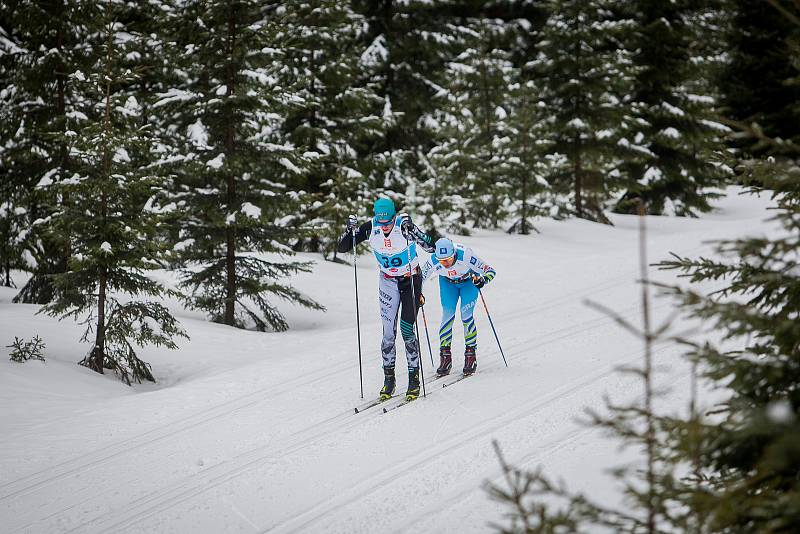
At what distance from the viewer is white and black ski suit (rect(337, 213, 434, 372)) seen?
840 cm

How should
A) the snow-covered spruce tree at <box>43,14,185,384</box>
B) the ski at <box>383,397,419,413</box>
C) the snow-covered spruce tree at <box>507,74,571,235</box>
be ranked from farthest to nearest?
the snow-covered spruce tree at <box>507,74,571,235</box> → the snow-covered spruce tree at <box>43,14,185,384</box> → the ski at <box>383,397,419,413</box>

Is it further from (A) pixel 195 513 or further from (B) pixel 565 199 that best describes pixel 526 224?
(A) pixel 195 513

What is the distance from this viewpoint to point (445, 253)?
888 cm

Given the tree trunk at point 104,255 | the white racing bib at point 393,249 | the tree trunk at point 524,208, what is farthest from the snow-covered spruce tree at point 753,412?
the tree trunk at point 524,208

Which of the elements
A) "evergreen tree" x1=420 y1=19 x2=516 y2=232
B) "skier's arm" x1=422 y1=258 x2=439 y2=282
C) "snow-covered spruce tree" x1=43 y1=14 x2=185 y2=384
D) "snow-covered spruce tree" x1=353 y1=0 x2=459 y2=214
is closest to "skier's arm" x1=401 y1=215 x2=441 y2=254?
"skier's arm" x1=422 y1=258 x2=439 y2=282

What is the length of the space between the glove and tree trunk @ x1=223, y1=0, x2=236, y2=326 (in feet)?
18.3

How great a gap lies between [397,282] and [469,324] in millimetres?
1459

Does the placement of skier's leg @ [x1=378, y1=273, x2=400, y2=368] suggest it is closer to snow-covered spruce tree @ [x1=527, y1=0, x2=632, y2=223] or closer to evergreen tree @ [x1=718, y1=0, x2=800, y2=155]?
snow-covered spruce tree @ [x1=527, y1=0, x2=632, y2=223]

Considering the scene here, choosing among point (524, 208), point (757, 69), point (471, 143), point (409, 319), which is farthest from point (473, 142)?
point (409, 319)

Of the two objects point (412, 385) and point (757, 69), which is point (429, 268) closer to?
point (412, 385)

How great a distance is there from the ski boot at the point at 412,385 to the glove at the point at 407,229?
1.88m

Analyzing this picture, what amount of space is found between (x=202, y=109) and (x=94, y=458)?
8230 millimetres

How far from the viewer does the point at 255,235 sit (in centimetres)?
1357

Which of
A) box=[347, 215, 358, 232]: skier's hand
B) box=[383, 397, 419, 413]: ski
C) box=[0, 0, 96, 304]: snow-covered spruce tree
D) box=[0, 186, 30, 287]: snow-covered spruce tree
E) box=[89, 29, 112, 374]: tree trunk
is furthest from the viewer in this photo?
box=[0, 186, 30, 287]: snow-covered spruce tree
